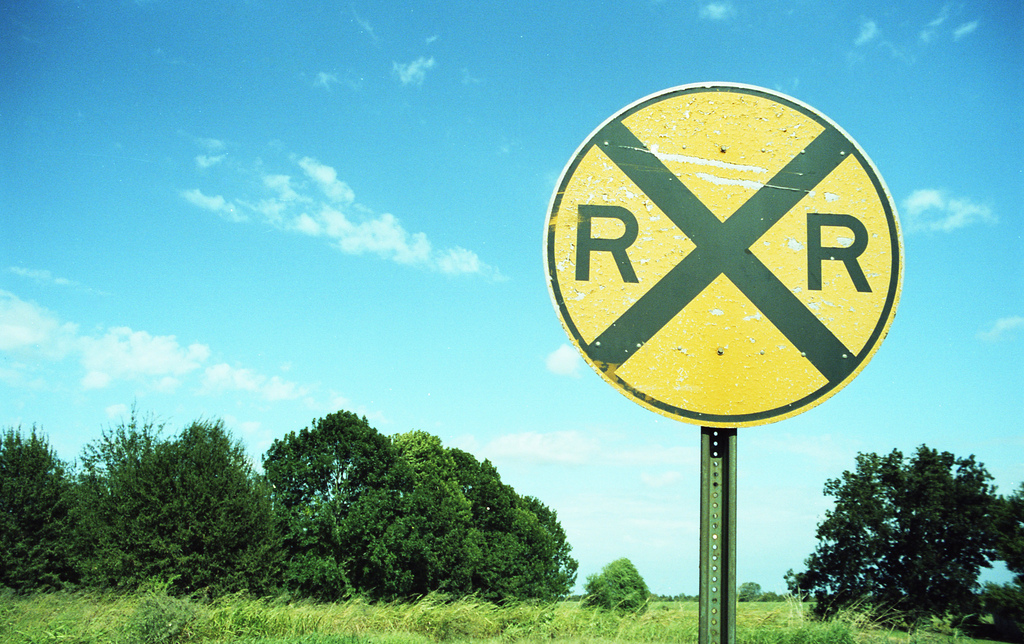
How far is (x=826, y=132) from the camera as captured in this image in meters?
1.75

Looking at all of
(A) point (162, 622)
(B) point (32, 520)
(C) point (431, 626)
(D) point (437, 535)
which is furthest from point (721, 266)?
(D) point (437, 535)

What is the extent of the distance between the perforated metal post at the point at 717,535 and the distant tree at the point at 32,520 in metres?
32.7

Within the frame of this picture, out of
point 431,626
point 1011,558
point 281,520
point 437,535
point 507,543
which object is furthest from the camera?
point 507,543

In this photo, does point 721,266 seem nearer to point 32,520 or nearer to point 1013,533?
point 1013,533

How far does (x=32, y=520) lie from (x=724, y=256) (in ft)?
114

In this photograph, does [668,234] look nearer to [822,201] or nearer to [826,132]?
[822,201]

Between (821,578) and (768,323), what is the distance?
3595 cm

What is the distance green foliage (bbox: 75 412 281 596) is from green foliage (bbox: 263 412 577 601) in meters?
7.77

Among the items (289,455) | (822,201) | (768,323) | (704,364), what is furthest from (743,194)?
(289,455)

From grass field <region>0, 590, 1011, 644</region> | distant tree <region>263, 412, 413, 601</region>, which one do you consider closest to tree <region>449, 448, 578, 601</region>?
distant tree <region>263, 412, 413, 601</region>

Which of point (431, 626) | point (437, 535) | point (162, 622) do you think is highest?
point (437, 535)

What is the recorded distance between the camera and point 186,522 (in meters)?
24.4

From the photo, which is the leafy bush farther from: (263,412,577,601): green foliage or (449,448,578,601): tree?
(449,448,578,601): tree

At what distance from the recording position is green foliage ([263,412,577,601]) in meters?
35.9
